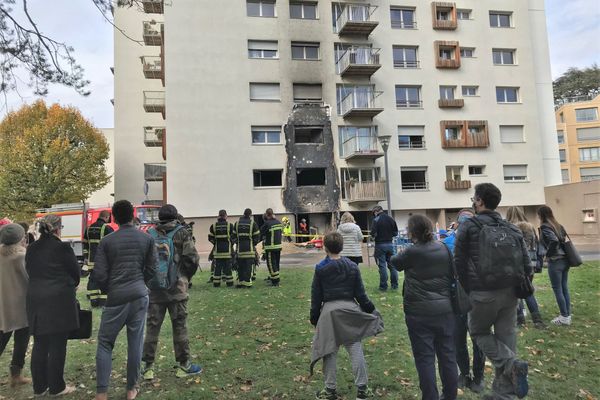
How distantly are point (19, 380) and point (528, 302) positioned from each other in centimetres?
684

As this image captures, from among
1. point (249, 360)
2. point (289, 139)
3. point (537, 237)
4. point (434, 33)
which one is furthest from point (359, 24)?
point (249, 360)

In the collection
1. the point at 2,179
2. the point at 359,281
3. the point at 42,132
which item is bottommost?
the point at 359,281

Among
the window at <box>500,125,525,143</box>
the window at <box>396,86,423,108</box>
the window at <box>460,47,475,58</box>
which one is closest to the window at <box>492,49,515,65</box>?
the window at <box>460,47,475,58</box>

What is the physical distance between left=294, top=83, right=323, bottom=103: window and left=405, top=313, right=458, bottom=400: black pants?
26.2m

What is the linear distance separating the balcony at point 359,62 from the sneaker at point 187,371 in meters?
26.0

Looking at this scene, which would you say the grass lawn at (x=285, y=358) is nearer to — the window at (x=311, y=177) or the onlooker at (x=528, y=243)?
the onlooker at (x=528, y=243)

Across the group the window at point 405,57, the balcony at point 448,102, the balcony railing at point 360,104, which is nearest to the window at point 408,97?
the balcony at point 448,102

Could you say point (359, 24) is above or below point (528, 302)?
above

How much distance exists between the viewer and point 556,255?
6.48 metres

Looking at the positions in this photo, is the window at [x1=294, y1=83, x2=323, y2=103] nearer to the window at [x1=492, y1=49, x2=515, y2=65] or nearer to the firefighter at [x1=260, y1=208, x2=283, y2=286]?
the window at [x1=492, y1=49, x2=515, y2=65]

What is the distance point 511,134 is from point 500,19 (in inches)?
351

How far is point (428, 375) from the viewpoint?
3.70 metres

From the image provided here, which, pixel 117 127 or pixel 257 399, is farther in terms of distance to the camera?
pixel 117 127

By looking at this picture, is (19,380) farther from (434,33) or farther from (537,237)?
(434,33)
